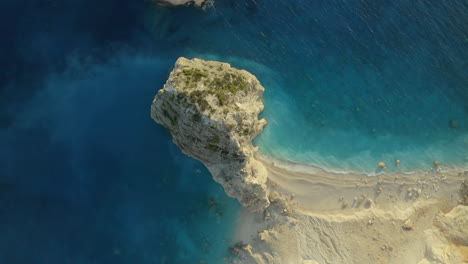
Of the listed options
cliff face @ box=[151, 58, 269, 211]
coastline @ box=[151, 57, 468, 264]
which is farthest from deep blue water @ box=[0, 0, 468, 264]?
cliff face @ box=[151, 58, 269, 211]

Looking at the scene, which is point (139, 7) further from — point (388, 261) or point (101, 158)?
point (388, 261)

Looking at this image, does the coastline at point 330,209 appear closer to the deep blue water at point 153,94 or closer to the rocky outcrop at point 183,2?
the deep blue water at point 153,94

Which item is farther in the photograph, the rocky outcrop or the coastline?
the rocky outcrop

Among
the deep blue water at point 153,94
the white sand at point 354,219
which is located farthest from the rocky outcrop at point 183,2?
the white sand at point 354,219

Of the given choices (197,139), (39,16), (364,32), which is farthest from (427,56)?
(39,16)

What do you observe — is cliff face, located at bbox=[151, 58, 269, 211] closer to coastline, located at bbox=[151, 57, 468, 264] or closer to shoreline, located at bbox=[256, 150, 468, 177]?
coastline, located at bbox=[151, 57, 468, 264]

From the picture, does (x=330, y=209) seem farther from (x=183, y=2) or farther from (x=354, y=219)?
(x=183, y=2)

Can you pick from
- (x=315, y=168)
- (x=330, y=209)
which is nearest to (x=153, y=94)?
(x=315, y=168)
